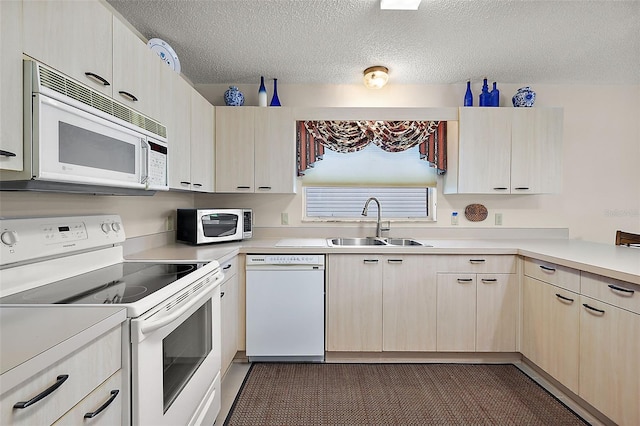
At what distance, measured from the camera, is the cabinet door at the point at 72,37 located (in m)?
0.99

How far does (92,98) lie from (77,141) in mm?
200

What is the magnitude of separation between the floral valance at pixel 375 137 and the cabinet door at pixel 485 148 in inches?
10.2

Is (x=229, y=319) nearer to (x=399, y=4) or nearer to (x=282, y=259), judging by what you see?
(x=282, y=259)

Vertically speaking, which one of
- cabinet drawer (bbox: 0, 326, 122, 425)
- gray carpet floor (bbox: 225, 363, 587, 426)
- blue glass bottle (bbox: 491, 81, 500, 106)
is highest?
blue glass bottle (bbox: 491, 81, 500, 106)

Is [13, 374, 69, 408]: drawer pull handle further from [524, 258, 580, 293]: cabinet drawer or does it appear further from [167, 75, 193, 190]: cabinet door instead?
[524, 258, 580, 293]: cabinet drawer

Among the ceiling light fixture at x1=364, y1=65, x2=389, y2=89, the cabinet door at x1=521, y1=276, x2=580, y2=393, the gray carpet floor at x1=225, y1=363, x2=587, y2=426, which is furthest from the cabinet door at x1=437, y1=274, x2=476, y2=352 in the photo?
the ceiling light fixture at x1=364, y1=65, x2=389, y2=89

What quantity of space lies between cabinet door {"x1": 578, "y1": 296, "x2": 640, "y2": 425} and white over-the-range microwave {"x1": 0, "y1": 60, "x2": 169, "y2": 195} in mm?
2380

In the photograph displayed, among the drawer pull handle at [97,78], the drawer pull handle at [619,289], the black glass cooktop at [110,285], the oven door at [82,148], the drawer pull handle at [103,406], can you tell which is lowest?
the drawer pull handle at [103,406]

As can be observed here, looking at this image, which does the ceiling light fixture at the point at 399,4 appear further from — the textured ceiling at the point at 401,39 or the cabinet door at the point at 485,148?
the cabinet door at the point at 485,148

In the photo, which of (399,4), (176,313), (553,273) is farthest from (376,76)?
(176,313)

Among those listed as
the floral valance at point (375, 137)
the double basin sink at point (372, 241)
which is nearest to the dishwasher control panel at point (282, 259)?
the double basin sink at point (372, 241)

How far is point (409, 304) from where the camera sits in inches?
93.0

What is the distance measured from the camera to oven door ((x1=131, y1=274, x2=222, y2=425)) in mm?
996

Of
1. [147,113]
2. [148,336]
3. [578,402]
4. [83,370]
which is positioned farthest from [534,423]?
[147,113]
